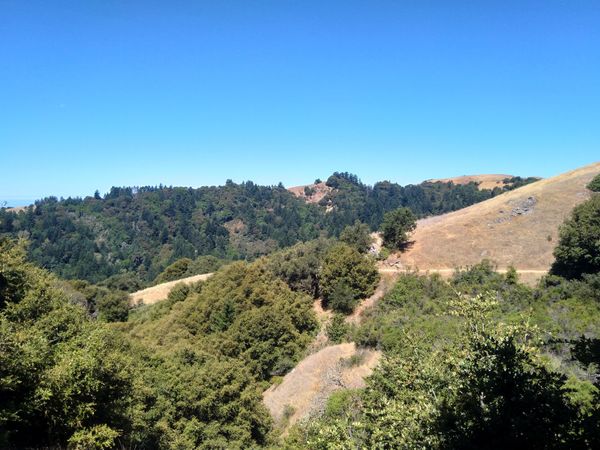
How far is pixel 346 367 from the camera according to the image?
27750 mm

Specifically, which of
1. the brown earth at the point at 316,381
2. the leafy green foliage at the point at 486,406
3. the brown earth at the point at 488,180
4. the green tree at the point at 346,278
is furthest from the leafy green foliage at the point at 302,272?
the brown earth at the point at 488,180

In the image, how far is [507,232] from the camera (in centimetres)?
5034

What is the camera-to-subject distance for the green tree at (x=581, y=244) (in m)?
32.6

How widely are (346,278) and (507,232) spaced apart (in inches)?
915

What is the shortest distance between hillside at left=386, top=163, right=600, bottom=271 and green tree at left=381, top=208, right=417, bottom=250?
1.66 meters

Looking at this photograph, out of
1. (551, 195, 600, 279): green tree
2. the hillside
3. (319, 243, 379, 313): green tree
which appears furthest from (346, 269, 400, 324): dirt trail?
(551, 195, 600, 279): green tree

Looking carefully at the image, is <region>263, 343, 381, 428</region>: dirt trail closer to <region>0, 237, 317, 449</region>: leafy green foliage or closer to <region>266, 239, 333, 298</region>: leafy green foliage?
<region>0, 237, 317, 449</region>: leafy green foliage

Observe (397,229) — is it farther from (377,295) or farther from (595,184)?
(595,184)

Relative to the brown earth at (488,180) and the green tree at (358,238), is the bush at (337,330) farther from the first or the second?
the brown earth at (488,180)

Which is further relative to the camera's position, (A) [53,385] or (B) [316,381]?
(B) [316,381]

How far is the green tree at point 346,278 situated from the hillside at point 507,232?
19.0ft

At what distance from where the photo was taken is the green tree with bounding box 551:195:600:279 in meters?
32.6

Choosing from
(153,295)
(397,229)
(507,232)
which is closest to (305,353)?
(397,229)

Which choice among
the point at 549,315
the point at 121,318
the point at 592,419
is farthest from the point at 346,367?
the point at 121,318
